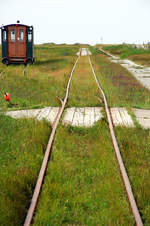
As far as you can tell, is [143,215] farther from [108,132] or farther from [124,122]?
[124,122]

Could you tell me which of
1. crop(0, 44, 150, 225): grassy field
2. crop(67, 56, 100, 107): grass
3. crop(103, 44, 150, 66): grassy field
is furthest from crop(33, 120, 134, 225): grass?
crop(103, 44, 150, 66): grassy field

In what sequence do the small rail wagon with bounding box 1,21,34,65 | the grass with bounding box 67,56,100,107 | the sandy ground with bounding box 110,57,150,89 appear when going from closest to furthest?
the grass with bounding box 67,56,100,107, the sandy ground with bounding box 110,57,150,89, the small rail wagon with bounding box 1,21,34,65

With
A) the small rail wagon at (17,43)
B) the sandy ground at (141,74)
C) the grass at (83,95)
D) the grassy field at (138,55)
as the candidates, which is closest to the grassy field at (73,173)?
the grass at (83,95)

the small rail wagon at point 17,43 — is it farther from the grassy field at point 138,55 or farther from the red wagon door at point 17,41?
the grassy field at point 138,55

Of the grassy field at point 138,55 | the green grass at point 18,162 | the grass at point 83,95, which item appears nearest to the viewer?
the green grass at point 18,162

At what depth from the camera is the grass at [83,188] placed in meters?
2.54

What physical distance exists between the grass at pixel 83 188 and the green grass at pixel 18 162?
0.22 meters

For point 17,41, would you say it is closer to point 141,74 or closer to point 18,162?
point 141,74

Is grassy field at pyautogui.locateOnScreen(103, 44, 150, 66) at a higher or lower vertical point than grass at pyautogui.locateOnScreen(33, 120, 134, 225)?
higher

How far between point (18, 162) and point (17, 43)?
17007 millimetres

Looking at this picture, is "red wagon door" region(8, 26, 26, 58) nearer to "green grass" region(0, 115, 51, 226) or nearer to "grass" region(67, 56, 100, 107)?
"grass" region(67, 56, 100, 107)

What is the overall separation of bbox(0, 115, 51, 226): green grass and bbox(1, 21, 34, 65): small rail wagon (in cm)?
1448

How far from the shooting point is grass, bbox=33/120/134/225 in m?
2.54

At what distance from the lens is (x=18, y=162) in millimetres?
3773
